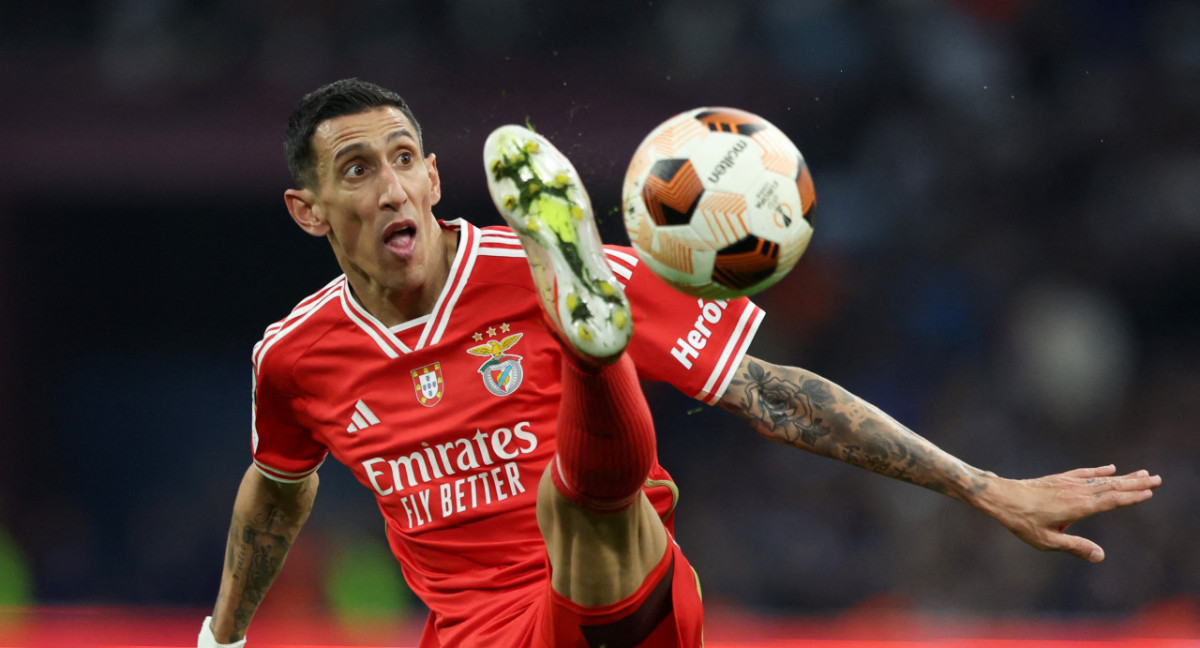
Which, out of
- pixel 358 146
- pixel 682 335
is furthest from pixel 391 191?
pixel 682 335

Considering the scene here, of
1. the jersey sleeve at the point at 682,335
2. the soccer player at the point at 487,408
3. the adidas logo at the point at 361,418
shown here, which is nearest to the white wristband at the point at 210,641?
the soccer player at the point at 487,408

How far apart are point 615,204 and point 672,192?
355 centimetres

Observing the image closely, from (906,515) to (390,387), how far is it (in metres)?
3.33

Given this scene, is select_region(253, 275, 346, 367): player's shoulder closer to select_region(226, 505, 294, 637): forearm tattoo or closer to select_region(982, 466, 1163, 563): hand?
select_region(226, 505, 294, 637): forearm tattoo

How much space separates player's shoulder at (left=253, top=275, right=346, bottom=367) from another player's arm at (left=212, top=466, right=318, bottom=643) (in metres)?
0.48

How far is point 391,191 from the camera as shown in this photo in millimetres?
2502

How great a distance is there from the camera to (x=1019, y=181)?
5.53 m

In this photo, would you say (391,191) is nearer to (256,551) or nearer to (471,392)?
(471,392)

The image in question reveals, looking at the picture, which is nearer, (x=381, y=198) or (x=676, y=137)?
(x=676, y=137)

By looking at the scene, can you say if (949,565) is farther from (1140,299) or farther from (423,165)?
(423,165)

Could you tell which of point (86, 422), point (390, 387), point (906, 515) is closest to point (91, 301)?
point (86, 422)

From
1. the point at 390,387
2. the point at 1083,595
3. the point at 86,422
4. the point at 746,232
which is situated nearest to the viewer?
the point at 746,232

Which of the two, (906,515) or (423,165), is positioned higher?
(423,165)

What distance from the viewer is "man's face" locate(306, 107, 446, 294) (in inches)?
99.0
